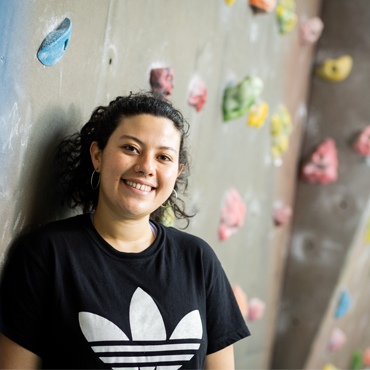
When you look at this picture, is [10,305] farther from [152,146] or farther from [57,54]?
[57,54]

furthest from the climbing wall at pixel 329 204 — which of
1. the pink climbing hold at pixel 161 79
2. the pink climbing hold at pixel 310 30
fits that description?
the pink climbing hold at pixel 161 79

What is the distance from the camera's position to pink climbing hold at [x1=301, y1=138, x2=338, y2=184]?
2.94 m

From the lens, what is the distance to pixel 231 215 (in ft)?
7.64

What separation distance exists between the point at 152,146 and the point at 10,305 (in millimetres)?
469

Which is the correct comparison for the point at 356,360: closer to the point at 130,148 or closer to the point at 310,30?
the point at 310,30

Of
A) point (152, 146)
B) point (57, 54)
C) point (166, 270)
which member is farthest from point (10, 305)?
point (57, 54)

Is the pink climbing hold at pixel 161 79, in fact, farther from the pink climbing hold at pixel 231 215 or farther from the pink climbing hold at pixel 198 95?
the pink climbing hold at pixel 231 215

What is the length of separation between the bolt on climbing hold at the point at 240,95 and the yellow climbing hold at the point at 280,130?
0.52 m

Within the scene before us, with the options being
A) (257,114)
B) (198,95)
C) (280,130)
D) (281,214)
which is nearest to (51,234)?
(198,95)

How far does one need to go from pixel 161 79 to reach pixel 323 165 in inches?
64.2

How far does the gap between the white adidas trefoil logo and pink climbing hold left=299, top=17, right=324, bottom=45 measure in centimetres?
204

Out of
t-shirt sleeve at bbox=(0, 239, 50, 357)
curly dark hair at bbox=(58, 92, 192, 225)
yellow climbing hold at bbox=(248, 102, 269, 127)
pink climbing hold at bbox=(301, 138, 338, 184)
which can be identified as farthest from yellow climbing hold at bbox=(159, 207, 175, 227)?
pink climbing hold at bbox=(301, 138, 338, 184)

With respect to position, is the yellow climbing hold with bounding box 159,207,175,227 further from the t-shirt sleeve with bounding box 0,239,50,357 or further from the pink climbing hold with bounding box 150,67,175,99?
the t-shirt sleeve with bounding box 0,239,50,357

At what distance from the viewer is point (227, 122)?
221 centimetres
